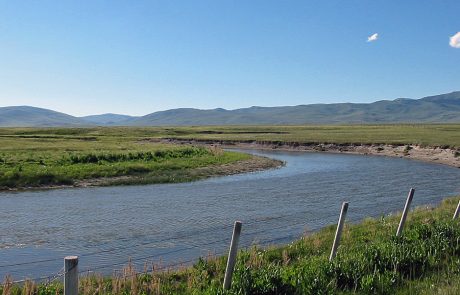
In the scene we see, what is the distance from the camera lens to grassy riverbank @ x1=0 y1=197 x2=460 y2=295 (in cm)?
1107

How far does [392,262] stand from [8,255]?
14226 mm

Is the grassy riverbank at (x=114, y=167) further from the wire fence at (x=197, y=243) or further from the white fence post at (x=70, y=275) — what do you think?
the white fence post at (x=70, y=275)

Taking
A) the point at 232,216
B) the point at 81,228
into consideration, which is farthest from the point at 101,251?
the point at 232,216

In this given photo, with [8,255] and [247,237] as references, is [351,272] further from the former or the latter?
[8,255]

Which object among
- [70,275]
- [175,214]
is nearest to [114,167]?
[175,214]

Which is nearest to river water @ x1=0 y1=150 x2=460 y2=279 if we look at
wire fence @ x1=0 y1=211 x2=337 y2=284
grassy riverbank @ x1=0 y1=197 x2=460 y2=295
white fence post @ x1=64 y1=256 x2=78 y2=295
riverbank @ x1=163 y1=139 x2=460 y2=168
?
wire fence @ x1=0 y1=211 x2=337 y2=284

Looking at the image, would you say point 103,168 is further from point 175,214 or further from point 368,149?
point 368,149

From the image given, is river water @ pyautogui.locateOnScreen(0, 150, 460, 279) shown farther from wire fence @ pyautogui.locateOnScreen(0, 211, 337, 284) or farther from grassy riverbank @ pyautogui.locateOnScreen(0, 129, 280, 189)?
grassy riverbank @ pyautogui.locateOnScreen(0, 129, 280, 189)

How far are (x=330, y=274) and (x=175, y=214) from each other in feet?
55.3

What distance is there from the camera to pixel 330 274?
1195cm

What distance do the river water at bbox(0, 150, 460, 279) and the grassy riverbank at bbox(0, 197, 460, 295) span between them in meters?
3.35

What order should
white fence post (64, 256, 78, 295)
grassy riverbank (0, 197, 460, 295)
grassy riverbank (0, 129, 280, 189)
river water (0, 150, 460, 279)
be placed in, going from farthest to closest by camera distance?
grassy riverbank (0, 129, 280, 189)
river water (0, 150, 460, 279)
grassy riverbank (0, 197, 460, 295)
white fence post (64, 256, 78, 295)

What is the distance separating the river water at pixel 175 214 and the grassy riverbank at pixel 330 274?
11.0 feet

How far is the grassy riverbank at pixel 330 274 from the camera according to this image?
1107 centimetres
